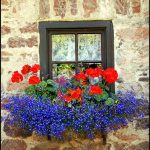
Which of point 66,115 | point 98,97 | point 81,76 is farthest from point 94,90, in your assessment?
point 66,115

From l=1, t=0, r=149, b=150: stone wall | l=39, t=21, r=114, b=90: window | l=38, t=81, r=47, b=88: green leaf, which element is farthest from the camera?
l=39, t=21, r=114, b=90: window

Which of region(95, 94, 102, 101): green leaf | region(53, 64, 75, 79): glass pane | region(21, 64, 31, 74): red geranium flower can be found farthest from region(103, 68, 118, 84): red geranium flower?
region(21, 64, 31, 74): red geranium flower

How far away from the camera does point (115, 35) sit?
458 centimetres

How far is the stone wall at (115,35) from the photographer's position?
4.55 meters

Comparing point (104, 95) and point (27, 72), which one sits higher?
point (27, 72)

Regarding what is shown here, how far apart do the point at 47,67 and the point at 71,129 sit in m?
0.76

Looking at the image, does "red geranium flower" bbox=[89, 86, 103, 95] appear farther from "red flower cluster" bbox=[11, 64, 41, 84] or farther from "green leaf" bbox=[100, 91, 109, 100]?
"red flower cluster" bbox=[11, 64, 41, 84]

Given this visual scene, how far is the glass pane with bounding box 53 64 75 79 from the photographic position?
4.71 m

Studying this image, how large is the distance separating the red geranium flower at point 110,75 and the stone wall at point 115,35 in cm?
28

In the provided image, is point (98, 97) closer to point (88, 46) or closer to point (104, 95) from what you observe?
point (104, 95)

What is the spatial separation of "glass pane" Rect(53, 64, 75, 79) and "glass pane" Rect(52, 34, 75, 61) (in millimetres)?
76

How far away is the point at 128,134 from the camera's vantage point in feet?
14.9

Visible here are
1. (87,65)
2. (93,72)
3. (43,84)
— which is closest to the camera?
(93,72)

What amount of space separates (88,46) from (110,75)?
60 centimetres
